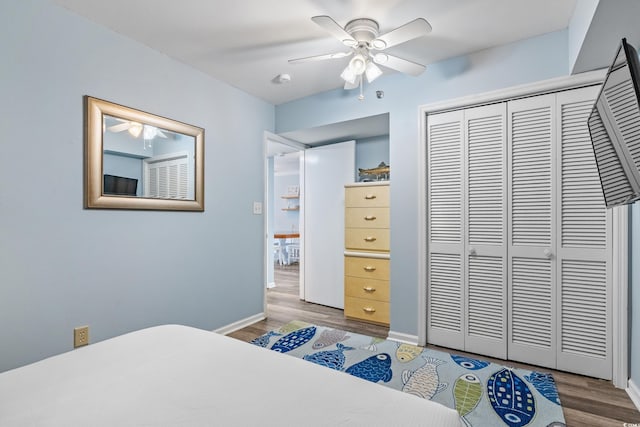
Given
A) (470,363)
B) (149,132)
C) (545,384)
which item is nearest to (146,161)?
(149,132)

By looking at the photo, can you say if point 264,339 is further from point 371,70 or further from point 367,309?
point 371,70

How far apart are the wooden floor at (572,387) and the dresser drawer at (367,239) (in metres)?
0.82

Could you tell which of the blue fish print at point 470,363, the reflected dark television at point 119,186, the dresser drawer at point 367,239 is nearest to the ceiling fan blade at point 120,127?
the reflected dark television at point 119,186

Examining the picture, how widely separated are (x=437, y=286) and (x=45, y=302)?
2.82 m

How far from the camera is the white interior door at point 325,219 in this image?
13.1 ft

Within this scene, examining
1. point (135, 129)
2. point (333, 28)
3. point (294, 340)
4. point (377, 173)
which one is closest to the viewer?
point (333, 28)

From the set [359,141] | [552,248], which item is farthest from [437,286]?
[359,141]

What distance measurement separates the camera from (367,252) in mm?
3473

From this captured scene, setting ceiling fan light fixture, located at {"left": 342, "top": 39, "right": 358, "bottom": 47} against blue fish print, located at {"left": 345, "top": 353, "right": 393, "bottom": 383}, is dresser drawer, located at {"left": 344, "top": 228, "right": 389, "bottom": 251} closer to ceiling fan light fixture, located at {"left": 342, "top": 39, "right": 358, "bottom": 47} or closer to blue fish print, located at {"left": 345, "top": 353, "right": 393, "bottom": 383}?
blue fish print, located at {"left": 345, "top": 353, "right": 393, "bottom": 383}

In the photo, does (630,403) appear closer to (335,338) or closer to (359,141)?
(335,338)

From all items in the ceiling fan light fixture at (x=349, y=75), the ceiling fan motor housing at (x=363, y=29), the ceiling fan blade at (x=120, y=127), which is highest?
the ceiling fan motor housing at (x=363, y=29)

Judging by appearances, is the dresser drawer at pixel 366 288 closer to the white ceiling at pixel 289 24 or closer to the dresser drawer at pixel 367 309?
the dresser drawer at pixel 367 309

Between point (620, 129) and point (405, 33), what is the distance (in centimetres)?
118

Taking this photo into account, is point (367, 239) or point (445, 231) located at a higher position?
point (445, 231)
